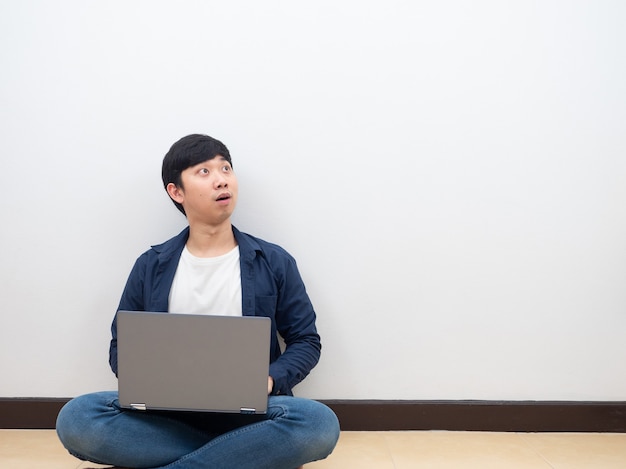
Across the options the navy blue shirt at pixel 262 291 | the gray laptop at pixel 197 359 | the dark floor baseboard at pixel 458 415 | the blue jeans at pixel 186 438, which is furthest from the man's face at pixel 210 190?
the dark floor baseboard at pixel 458 415

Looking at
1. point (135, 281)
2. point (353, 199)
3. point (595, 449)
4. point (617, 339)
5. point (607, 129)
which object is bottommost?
point (595, 449)

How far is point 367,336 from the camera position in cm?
191

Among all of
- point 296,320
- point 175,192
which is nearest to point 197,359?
point 296,320

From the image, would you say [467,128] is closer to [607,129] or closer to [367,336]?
[607,129]

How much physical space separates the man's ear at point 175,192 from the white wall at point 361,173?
0.17 metres

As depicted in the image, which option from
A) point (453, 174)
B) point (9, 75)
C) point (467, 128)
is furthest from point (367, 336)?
point (9, 75)

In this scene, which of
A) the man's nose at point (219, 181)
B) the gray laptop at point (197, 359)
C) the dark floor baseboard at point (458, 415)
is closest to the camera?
the gray laptop at point (197, 359)

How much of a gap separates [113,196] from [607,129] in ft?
4.98

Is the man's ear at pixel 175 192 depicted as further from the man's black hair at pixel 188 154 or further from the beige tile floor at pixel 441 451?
the beige tile floor at pixel 441 451

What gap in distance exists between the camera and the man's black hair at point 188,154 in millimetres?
1676

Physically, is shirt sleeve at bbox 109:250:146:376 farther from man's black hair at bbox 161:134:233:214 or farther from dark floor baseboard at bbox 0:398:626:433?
dark floor baseboard at bbox 0:398:626:433

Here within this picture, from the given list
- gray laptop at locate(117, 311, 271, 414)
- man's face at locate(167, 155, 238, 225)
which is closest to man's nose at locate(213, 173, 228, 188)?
man's face at locate(167, 155, 238, 225)

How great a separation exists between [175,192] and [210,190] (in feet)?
0.43

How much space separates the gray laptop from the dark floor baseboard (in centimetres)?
56
